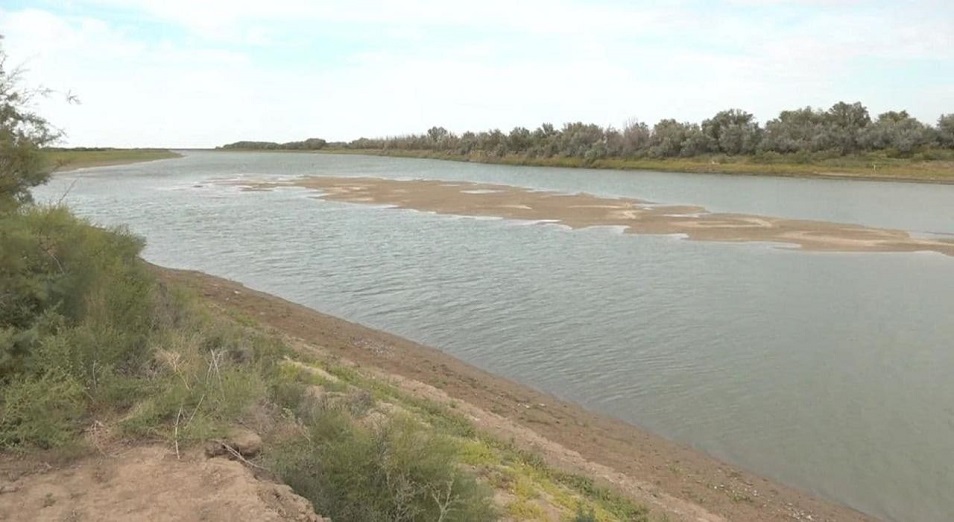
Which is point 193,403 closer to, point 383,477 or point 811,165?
point 383,477

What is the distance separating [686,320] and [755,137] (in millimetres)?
61607

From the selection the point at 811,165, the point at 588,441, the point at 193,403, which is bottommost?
the point at 588,441

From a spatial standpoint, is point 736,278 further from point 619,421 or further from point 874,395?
point 619,421

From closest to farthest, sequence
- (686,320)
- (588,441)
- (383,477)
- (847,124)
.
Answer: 1. (383,477)
2. (588,441)
3. (686,320)
4. (847,124)

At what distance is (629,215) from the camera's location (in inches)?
1320

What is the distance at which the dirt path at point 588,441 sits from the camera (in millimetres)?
7855

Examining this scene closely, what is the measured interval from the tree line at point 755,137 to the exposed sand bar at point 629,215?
1234 inches

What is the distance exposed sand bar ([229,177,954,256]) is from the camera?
1029 inches

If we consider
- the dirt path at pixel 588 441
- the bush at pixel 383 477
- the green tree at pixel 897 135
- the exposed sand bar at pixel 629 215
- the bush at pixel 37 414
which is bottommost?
the dirt path at pixel 588 441

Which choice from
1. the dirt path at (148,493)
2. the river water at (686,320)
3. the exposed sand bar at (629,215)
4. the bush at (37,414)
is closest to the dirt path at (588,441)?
the river water at (686,320)

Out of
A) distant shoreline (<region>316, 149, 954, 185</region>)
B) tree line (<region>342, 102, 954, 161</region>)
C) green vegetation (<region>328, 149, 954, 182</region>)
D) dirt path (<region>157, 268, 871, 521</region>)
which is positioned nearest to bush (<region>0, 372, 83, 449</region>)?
dirt path (<region>157, 268, 871, 521</region>)

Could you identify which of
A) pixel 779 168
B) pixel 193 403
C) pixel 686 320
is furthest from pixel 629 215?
pixel 779 168

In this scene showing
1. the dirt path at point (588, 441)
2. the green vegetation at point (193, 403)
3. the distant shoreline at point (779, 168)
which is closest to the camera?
the green vegetation at point (193, 403)

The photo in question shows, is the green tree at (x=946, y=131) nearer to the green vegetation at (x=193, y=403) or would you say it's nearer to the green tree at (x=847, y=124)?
the green tree at (x=847, y=124)
